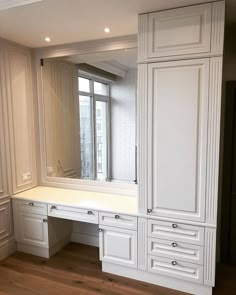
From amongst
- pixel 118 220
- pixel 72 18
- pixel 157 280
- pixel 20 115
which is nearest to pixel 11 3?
pixel 72 18

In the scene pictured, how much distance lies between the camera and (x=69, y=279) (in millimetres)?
2818

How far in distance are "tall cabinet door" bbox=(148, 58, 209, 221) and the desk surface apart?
1.42ft

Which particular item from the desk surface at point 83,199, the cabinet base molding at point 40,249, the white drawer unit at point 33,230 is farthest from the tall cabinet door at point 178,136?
the cabinet base molding at point 40,249

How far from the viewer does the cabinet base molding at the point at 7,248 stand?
319 centimetres

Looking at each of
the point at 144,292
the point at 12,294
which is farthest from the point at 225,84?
the point at 12,294

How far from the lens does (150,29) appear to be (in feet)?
7.86

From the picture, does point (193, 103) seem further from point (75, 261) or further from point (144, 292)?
point (75, 261)

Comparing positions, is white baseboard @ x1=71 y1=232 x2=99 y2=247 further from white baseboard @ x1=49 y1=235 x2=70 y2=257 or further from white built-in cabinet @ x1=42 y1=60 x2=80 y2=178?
white built-in cabinet @ x1=42 y1=60 x2=80 y2=178

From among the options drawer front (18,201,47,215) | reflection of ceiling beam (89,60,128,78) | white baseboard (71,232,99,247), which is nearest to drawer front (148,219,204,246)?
white baseboard (71,232,99,247)

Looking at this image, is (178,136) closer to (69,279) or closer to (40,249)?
(69,279)

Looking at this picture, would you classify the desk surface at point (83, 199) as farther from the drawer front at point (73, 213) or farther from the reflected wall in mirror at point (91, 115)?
the reflected wall in mirror at point (91, 115)

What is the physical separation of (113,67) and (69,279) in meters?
2.43

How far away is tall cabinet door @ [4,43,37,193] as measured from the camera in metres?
3.19

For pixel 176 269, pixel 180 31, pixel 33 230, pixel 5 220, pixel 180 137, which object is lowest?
pixel 176 269
